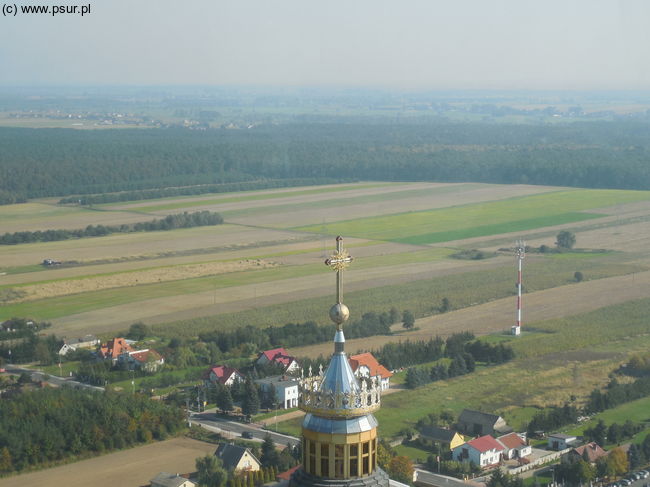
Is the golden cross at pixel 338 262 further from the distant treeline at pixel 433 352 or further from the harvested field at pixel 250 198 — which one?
the harvested field at pixel 250 198

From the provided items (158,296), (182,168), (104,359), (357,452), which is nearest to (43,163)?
(182,168)

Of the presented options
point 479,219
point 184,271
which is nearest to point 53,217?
point 184,271

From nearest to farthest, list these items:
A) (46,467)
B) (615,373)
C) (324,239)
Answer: (46,467)
(615,373)
(324,239)

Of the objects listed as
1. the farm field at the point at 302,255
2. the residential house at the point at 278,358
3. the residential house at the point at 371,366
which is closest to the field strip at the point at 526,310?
the farm field at the point at 302,255

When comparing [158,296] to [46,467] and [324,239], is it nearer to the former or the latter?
[324,239]

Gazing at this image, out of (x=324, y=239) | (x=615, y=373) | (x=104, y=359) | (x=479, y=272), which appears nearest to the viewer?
(x=615, y=373)

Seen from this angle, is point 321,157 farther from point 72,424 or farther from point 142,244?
point 72,424
